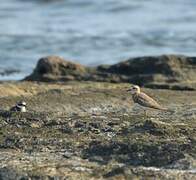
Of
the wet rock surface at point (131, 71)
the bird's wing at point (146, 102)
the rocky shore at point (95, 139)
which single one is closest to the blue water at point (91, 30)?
the wet rock surface at point (131, 71)

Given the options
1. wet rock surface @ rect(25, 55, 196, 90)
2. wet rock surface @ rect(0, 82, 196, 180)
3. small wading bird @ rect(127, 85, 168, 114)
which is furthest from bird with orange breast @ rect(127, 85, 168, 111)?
wet rock surface @ rect(25, 55, 196, 90)

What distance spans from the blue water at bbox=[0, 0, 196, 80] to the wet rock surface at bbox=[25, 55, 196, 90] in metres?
2.75

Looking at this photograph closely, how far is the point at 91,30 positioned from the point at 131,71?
11.9 metres

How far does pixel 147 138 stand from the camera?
7.15 m

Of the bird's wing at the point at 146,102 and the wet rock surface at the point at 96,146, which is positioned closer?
the wet rock surface at the point at 96,146

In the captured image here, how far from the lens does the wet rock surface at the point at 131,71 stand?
43.9 feet

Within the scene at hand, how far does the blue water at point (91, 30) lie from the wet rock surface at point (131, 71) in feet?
9.01

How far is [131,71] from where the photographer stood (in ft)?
46.9

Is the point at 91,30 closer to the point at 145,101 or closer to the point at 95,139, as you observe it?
the point at 145,101

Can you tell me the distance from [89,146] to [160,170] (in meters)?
0.85

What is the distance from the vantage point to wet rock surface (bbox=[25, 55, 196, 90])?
43.9 ft

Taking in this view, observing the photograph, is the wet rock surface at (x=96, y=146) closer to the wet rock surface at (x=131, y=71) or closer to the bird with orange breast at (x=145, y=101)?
the bird with orange breast at (x=145, y=101)

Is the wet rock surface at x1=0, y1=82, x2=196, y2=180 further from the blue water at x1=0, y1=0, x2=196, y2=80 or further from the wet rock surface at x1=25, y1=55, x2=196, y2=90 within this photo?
the blue water at x1=0, y1=0, x2=196, y2=80

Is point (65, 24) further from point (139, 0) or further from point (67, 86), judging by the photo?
point (67, 86)
